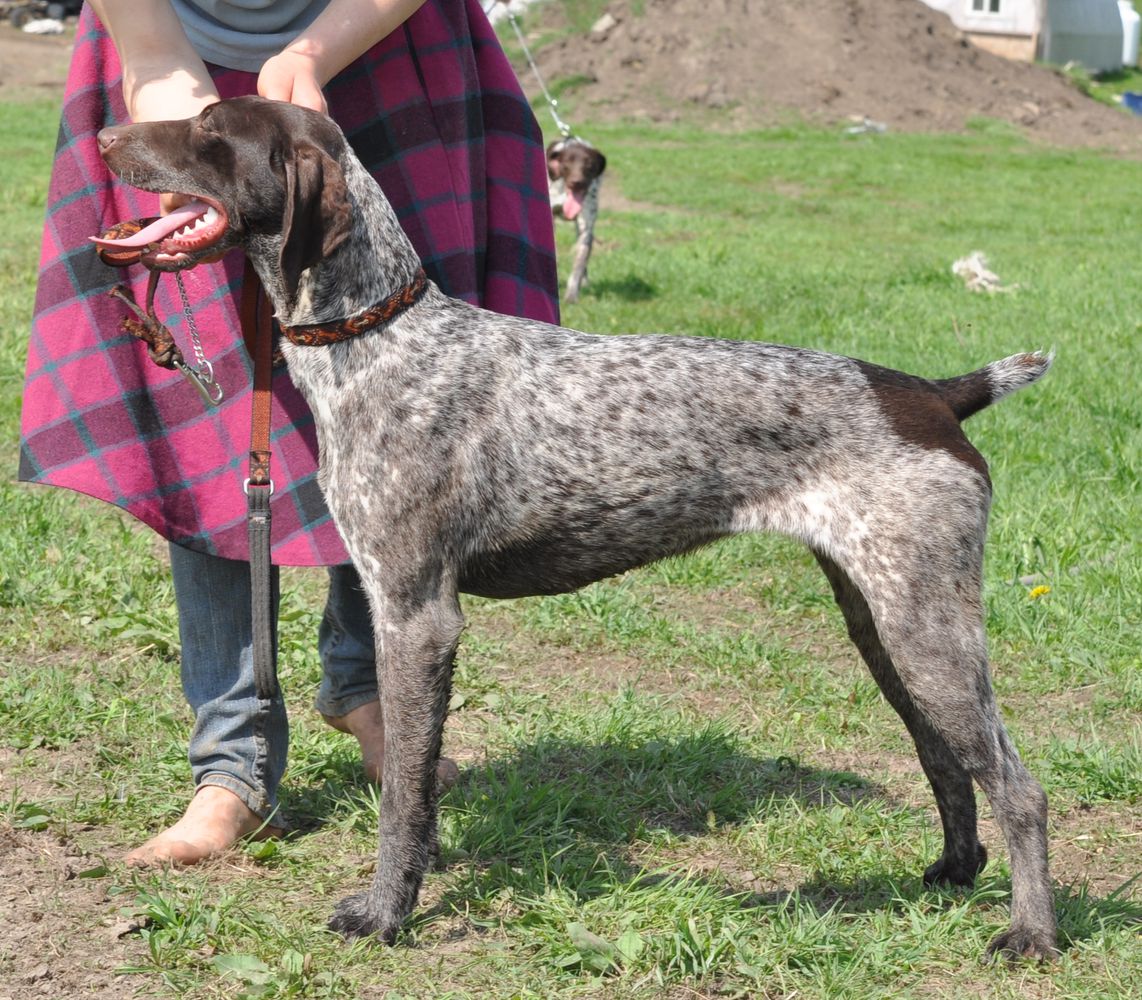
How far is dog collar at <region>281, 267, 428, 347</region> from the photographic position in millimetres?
3111

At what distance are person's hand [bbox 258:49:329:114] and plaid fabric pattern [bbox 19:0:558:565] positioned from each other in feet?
1.16

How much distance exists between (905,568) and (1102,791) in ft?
4.44

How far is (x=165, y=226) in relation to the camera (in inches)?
119

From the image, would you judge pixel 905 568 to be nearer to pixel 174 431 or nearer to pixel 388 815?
pixel 388 815

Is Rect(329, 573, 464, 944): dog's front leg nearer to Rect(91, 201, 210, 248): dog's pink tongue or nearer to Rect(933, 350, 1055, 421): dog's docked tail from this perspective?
Rect(91, 201, 210, 248): dog's pink tongue

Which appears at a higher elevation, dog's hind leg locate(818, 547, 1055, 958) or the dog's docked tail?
the dog's docked tail

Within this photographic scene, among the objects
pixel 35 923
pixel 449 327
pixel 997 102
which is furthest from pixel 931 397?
pixel 997 102

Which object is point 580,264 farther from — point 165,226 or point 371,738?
point 165,226

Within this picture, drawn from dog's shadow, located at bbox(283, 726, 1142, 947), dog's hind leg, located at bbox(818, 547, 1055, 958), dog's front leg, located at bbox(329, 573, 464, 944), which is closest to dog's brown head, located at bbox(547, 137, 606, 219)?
dog's shadow, located at bbox(283, 726, 1142, 947)

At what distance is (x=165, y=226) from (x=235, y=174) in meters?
0.19

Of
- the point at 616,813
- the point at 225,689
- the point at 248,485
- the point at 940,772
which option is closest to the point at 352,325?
the point at 248,485

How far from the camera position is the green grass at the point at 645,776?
310cm

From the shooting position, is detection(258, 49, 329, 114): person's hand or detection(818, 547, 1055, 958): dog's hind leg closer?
detection(818, 547, 1055, 958): dog's hind leg

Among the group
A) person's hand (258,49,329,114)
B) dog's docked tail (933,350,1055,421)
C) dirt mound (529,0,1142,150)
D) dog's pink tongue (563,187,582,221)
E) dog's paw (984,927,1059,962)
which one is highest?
person's hand (258,49,329,114)
